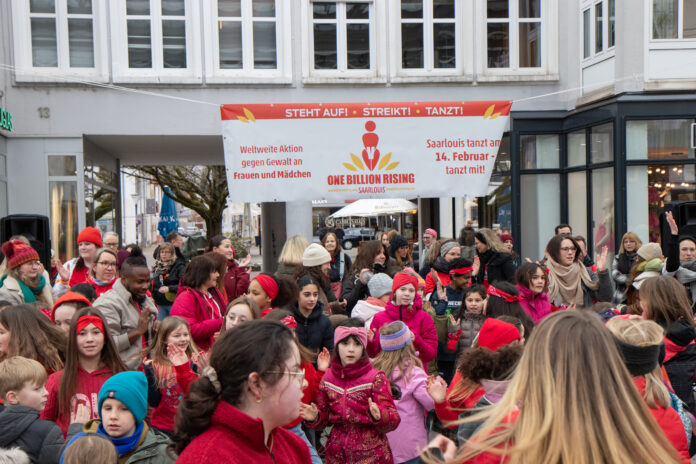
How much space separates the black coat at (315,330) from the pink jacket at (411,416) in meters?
1.02

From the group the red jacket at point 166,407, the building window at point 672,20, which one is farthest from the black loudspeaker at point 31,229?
the building window at point 672,20

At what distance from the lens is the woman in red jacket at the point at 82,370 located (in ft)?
13.2

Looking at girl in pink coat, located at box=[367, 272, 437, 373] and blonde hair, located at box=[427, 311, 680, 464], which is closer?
blonde hair, located at box=[427, 311, 680, 464]

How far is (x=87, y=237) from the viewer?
793cm

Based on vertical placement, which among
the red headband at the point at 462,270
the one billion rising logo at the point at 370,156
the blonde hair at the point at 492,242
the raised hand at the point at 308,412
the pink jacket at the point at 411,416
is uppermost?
the one billion rising logo at the point at 370,156

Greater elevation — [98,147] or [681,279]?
[98,147]

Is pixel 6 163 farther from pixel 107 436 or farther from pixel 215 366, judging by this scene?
pixel 215 366

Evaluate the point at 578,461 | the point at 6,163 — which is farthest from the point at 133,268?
the point at 6,163

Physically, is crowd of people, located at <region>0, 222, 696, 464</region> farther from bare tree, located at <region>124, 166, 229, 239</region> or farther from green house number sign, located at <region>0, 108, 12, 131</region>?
bare tree, located at <region>124, 166, 229, 239</region>

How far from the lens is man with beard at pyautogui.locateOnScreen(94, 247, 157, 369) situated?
5.39m

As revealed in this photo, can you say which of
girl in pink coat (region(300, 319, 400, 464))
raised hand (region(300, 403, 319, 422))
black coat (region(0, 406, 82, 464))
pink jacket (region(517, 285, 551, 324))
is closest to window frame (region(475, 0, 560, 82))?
pink jacket (region(517, 285, 551, 324))

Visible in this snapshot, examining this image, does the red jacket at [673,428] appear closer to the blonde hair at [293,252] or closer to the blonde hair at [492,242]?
the blonde hair at [492,242]

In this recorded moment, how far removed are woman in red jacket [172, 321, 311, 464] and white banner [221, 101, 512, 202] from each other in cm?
791

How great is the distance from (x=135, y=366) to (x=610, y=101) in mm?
11366
